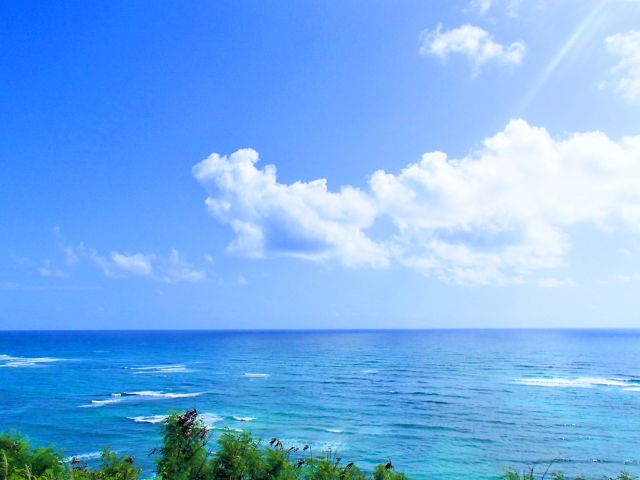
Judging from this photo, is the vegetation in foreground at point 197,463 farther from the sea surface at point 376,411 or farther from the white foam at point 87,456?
the white foam at point 87,456

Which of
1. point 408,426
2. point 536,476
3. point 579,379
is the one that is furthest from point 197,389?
point 579,379

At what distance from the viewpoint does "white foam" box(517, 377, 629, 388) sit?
79.5 metres

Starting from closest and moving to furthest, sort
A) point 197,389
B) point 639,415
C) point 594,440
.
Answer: point 594,440 < point 639,415 < point 197,389

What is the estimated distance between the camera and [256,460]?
1017 inches

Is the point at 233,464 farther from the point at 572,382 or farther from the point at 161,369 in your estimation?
the point at 161,369

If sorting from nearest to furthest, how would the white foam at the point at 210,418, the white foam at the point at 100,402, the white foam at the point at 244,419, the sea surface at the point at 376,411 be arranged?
1. the sea surface at the point at 376,411
2. the white foam at the point at 210,418
3. the white foam at the point at 244,419
4. the white foam at the point at 100,402

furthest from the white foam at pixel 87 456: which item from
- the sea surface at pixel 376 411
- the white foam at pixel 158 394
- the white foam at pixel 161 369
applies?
the white foam at pixel 161 369

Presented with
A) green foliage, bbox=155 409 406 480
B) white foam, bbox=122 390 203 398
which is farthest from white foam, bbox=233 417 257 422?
green foliage, bbox=155 409 406 480

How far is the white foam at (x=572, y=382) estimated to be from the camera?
79.5 metres

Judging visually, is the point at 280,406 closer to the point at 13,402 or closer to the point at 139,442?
the point at 139,442

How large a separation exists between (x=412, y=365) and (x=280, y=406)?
58010 millimetres

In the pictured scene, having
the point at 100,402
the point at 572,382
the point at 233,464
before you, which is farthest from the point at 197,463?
the point at 572,382

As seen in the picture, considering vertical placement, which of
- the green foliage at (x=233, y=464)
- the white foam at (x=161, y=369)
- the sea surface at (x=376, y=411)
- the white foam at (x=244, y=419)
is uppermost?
the green foliage at (x=233, y=464)

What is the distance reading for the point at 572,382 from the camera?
83.7 meters
